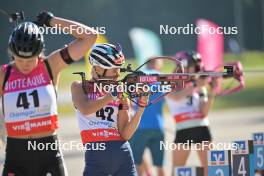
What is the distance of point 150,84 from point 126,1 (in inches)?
1719

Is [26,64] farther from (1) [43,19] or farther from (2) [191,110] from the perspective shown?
(2) [191,110]

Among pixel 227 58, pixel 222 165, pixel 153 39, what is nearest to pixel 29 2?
pixel 227 58

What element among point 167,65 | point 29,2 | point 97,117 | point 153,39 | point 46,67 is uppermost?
point 29,2

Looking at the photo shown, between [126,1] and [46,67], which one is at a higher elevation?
[126,1]

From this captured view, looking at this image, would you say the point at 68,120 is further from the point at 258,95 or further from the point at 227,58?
the point at 227,58

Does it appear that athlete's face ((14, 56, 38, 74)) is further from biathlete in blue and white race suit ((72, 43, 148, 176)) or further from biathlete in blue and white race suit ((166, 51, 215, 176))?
biathlete in blue and white race suit ((166, 51, 215, 176))

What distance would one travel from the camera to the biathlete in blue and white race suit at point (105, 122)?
5.79 meters

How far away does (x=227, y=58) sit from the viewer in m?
50.4

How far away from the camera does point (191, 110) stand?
9156mm

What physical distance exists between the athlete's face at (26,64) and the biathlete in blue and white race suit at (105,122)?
1.96 ft

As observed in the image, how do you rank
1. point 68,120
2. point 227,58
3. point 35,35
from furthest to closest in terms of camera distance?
point 227,58
point 68,120
point 35,35

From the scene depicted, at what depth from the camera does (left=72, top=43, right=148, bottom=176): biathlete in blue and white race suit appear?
19.0 feet

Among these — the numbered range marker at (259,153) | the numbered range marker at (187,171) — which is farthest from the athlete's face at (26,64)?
the numbered range marker at (259,153)

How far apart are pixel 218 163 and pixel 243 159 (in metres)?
0.43
